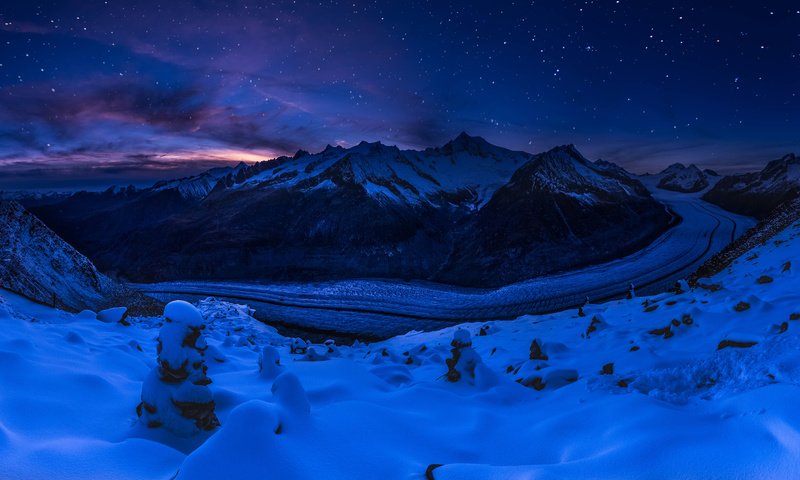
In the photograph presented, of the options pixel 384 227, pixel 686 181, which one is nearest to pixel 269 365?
pixel 384 227

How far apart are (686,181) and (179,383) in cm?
22924

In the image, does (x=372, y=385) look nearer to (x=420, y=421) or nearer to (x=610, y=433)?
(x=420, y=421)

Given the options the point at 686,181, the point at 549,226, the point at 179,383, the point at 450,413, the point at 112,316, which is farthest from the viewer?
the point at 686,181

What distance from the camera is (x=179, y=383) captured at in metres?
4.32

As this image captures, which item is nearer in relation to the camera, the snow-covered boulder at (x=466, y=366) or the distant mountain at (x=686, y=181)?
the snow-covered boulder at (x=466, y=366)

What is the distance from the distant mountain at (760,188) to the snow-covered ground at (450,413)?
107157 millimetres

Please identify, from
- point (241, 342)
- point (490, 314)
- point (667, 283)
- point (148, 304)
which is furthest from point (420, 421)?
point (667, 283)

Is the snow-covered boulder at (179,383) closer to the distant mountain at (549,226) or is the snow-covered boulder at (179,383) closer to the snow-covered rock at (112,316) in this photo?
the snow-covered rock at (112,316)

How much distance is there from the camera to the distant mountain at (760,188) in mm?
94812

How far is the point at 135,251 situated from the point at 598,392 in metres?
94.6

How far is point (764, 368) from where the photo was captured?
4465mm

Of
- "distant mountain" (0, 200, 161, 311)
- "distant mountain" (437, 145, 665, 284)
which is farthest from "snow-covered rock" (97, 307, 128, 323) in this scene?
"distant mountain" (437, 145, 665, 284)

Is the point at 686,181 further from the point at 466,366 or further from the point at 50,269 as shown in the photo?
the point at 50,269

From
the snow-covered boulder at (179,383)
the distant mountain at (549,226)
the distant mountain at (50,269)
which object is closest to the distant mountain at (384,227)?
the distant mountain at (549,226)
